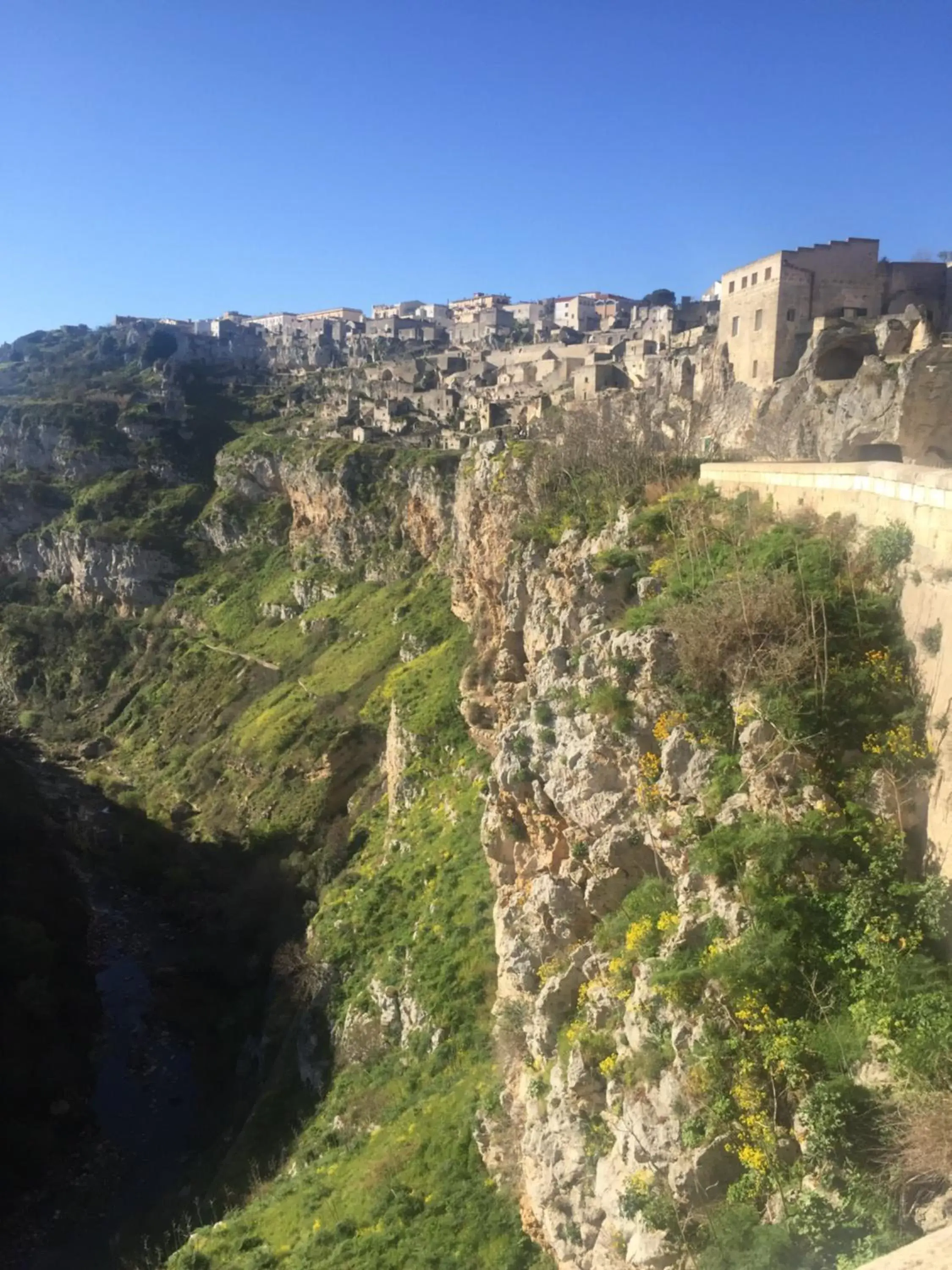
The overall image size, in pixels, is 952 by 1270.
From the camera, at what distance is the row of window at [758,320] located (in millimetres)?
31672

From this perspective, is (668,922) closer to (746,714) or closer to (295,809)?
(746,714)

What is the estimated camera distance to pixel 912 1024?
8312 mm

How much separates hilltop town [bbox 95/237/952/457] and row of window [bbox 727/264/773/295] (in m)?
0.07

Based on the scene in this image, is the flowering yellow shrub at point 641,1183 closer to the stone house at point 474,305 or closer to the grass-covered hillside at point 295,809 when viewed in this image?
the grass-covered hillside at point 295,809

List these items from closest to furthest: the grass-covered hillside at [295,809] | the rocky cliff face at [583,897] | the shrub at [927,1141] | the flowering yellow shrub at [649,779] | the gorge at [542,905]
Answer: the shrub at [927,1141]
the gorge at [542,905]
the rocky cliff face at [583,897]
the flowering yellow shrub at [649,779]
the grass-covered hillside at [295,809]

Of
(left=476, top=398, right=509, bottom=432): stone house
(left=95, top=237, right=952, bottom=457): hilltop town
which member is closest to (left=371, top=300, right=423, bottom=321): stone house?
(left=95, top=237, right=952, bottom=457): hilltop town

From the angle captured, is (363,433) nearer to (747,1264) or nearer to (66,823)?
(66,823)

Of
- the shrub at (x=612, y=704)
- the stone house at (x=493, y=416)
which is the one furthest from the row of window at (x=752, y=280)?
the shrub at (x=612, y=704)

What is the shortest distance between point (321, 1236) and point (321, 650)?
1546 inches

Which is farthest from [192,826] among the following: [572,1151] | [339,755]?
[572,1151]

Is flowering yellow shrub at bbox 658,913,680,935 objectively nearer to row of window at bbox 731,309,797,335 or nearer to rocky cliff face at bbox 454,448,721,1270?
rocky cliff face at bbox 454,448,721,1270

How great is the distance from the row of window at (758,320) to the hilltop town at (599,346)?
5 cm

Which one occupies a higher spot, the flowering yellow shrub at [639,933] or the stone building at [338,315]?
the stone building at [338,315]

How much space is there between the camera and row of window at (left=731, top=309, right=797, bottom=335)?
31.7m
